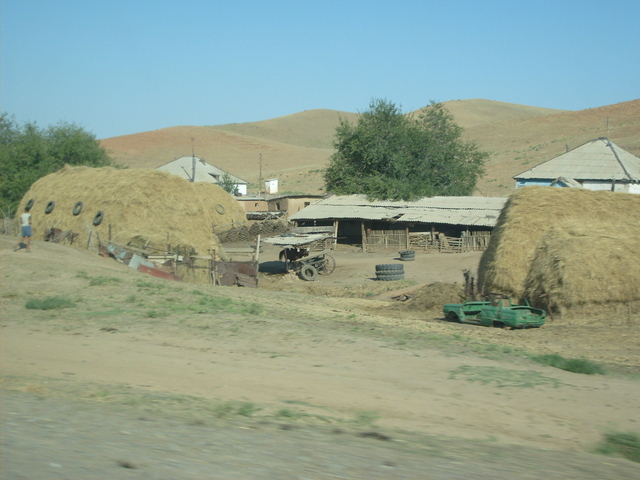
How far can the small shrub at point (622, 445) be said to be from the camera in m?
6.12

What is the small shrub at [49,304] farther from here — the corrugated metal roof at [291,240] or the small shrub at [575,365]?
the corrugated metal roof at [291,240]

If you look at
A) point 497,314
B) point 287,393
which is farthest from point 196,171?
point 287,393

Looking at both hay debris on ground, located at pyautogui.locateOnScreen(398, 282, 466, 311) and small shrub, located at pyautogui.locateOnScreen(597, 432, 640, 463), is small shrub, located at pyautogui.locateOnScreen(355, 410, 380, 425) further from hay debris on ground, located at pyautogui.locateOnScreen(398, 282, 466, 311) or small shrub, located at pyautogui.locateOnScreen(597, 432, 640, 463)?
hay debris on ground, located at pyautogui.locateOnScreen(398, 282, 466, 311)

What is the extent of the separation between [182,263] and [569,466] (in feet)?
62.5

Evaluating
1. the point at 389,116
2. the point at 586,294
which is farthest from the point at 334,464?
the point at 389,116

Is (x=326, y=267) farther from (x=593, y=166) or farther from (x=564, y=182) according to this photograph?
(x=593, y=166)

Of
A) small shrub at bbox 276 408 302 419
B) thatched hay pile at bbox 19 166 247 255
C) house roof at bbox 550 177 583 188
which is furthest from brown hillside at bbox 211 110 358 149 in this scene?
small shrub at bbox 276 408 302 419

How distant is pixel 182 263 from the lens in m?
22.8

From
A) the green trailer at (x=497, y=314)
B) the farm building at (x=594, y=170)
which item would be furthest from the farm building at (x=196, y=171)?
the green trailer at (x=497, y=314)

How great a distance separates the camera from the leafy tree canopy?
42531 millimetres

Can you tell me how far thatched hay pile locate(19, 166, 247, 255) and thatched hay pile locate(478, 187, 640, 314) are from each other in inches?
509

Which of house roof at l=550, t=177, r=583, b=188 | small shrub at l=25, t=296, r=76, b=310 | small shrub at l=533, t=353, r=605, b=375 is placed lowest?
small shrub at l=533, t=353, r=605, b=375

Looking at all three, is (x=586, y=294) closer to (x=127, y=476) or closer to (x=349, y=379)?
(x=349, y=379)

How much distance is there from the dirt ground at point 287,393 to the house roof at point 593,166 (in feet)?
124
